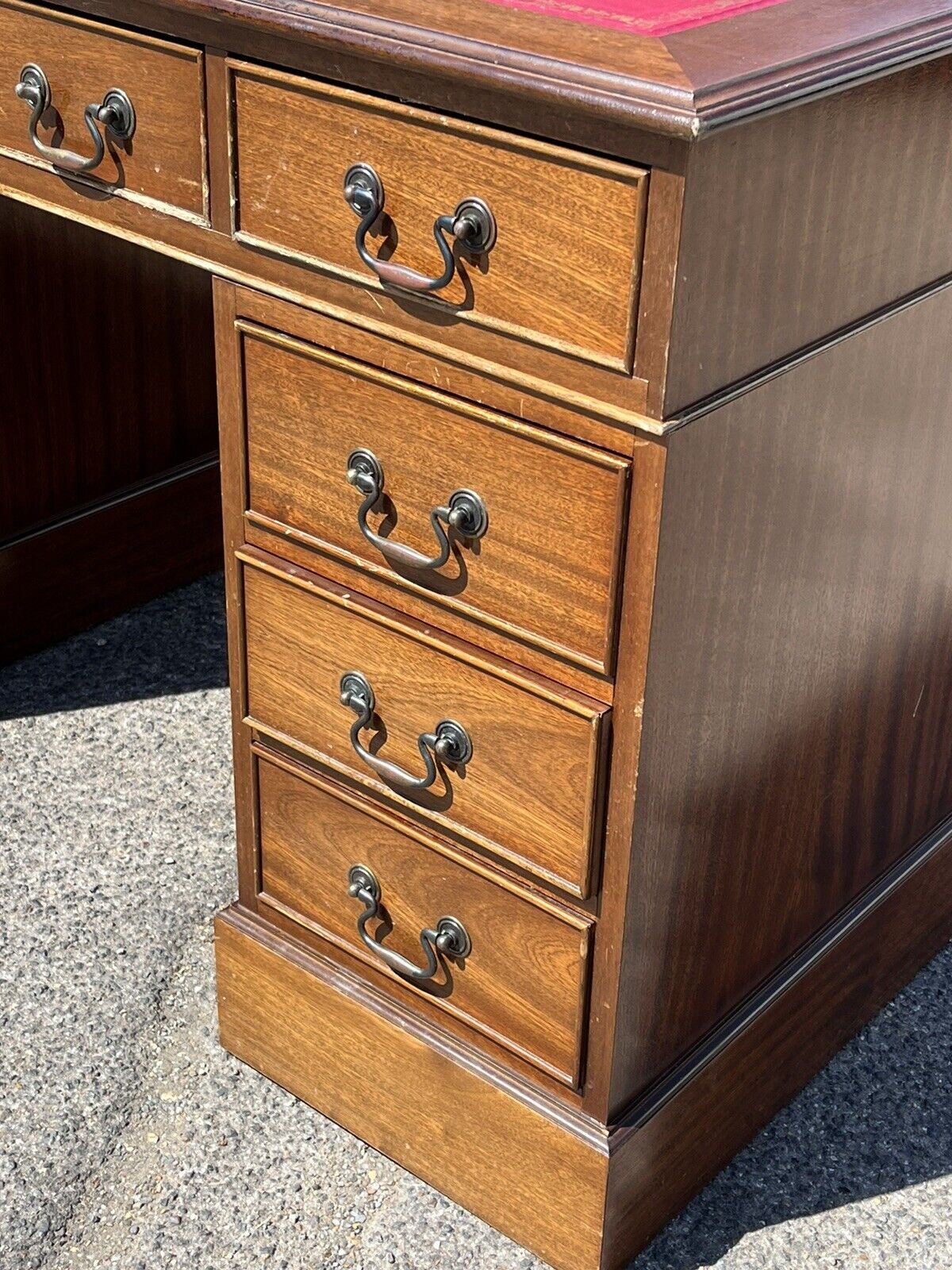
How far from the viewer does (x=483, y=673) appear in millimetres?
1276

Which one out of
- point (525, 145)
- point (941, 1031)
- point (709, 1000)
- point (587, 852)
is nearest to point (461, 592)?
point (587, 852)

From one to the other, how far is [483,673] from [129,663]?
43.9 inches

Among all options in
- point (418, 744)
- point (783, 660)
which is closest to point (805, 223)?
point (783, 660)

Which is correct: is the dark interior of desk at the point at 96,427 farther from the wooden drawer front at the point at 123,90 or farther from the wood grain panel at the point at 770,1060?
the wood grain panel at the point at 770,1060

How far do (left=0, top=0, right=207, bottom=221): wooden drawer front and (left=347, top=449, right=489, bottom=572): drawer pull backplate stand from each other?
0.24 meters

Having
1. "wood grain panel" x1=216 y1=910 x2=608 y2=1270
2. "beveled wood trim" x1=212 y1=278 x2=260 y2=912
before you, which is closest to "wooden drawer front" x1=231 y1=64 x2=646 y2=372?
"beveled wood trim" x1=212 y1=278 x2=260 y2=912

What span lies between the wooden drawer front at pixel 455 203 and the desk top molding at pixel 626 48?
3 centimetres

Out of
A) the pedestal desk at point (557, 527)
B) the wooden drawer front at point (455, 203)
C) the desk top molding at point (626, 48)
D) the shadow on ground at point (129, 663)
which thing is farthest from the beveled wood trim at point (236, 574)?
the shadow on ground at point (129, 663)

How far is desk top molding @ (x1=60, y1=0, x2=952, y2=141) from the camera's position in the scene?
99 cm

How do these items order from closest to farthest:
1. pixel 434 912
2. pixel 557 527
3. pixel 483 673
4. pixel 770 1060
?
1. pixel 557 527
2. pixel 483 673
3. pixel 434 912
4. pixel 770 1060

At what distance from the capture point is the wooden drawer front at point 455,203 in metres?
1.05

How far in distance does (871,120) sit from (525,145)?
10.1 inches

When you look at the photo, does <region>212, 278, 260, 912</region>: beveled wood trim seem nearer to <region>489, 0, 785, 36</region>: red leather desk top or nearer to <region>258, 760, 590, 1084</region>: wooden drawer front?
<region>258, 760, 590, 1084</region>: wooden drawer front

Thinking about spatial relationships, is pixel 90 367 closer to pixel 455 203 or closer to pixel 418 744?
pixel 418 744
